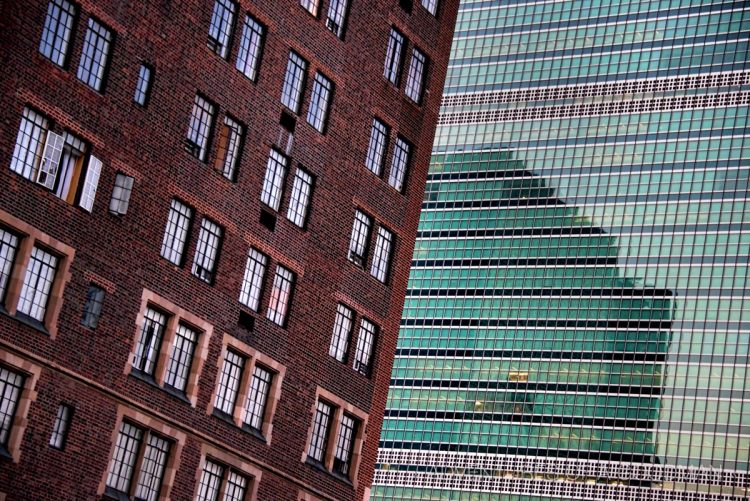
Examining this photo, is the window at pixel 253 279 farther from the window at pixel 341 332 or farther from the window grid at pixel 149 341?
the window at pixel 341 332

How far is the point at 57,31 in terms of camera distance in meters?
61.2

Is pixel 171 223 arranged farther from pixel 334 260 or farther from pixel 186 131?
pixel 334 260

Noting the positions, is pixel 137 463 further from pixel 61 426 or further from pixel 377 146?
pixel 377 146

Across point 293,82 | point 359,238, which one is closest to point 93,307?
point 293,82

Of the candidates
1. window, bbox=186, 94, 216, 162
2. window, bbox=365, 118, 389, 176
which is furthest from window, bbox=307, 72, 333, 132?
window, bbox=186, 94, 216, 162

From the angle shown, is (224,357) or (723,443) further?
(723,443)

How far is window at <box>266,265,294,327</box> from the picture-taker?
71750 mm

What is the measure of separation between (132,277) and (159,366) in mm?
3795

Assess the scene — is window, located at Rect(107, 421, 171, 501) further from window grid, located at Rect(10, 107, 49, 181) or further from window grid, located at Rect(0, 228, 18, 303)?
window grid, located at Rect(10, 107, 49, 181)

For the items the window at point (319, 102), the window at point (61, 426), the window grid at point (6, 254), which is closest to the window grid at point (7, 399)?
the window at point (61, 426)

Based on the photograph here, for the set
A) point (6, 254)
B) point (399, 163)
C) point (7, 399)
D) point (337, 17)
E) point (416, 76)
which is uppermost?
point (416, 76)

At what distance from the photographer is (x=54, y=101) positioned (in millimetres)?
60969

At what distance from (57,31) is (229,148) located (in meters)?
10.5

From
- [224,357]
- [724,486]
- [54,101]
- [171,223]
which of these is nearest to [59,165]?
[54,101]
